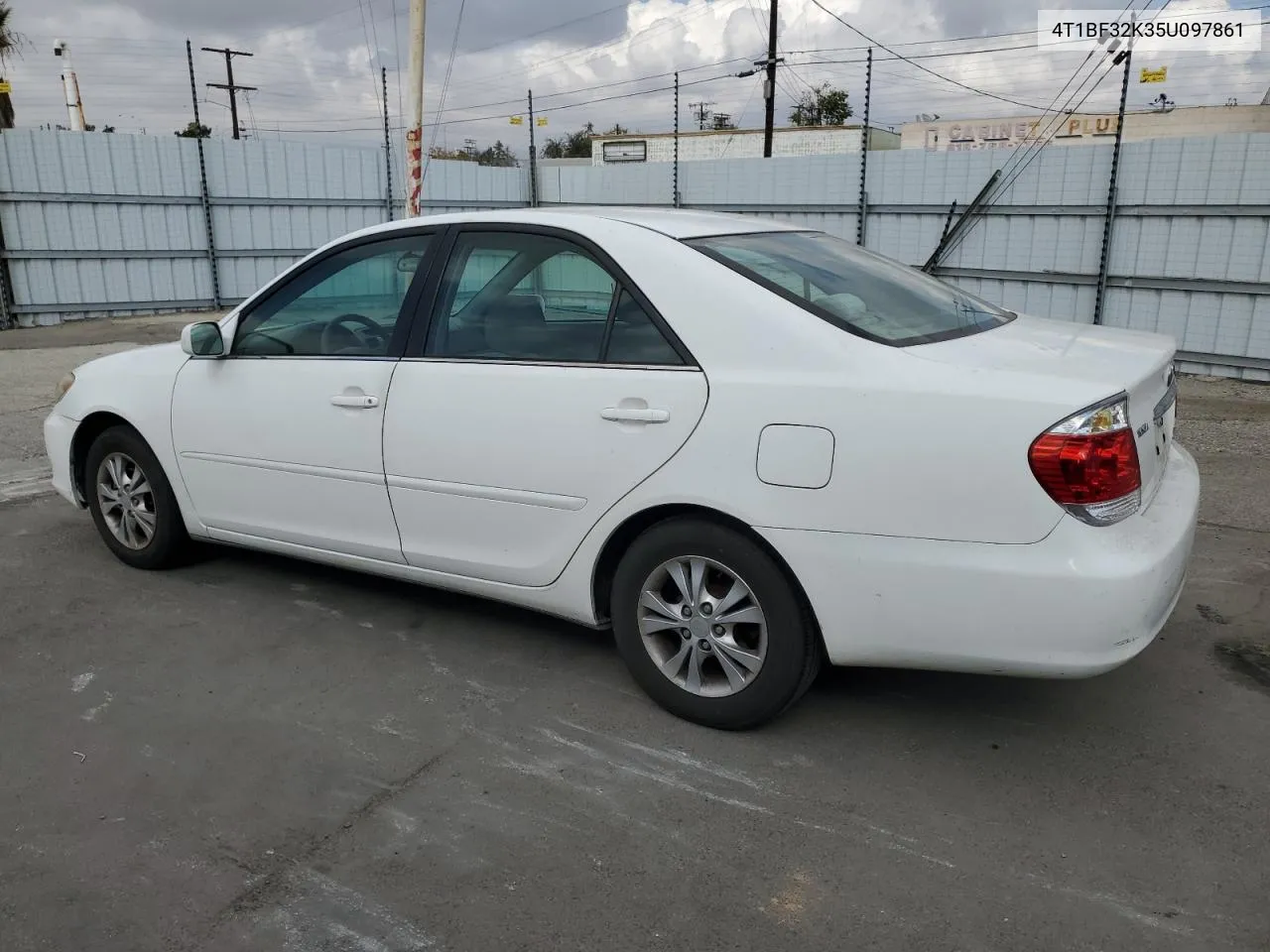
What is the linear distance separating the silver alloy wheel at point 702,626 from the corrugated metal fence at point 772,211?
8826 millimetres

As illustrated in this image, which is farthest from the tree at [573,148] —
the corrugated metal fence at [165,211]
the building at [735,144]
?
the corrugated metal fence at [165,211]

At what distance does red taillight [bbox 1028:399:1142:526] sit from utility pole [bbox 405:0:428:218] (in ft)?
28.5

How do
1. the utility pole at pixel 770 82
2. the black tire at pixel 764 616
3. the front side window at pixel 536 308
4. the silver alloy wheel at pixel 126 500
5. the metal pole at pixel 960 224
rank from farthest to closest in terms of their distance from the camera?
the utility pole at pixel 770 82, the metal pole at pixel 960 224, the silver alloy wheel at pixel 126 500, the front side window at pixel 536 308, the black tire at pixel 764 616

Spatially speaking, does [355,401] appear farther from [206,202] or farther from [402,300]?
[206,202]

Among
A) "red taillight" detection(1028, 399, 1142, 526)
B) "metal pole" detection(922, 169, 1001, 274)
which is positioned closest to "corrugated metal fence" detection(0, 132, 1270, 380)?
"metal pole" detection(922, 169, 1001, 274)

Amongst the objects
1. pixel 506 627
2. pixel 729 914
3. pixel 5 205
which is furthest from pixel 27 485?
pixel 5 205

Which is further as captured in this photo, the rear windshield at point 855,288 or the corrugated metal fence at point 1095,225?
the corrugated metal fence at point 1095,225

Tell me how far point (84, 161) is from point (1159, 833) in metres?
15.0

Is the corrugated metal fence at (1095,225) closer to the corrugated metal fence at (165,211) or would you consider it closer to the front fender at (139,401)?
the corrugated metal fence at (165,211)

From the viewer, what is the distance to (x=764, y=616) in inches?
122

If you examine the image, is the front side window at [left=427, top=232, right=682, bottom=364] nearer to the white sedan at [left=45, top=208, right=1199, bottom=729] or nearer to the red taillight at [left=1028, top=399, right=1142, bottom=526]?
the white sedan at [left=45, top=208, right=1199, bottom=729]

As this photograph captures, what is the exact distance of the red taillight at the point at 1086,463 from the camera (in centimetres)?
268

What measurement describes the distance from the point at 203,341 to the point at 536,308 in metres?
1.52

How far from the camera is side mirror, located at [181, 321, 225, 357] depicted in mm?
4223
